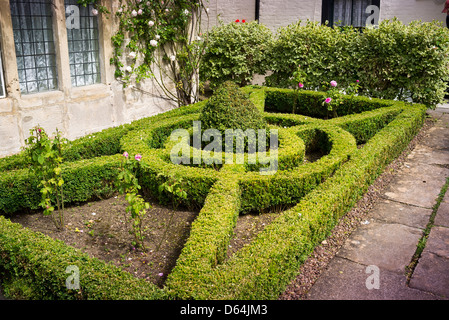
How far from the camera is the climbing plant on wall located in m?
8.09

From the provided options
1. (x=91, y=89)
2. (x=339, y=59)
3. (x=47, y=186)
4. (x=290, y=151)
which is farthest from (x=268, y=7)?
(x=47, y=186)

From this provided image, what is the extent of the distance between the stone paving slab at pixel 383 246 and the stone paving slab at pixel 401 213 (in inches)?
5.6

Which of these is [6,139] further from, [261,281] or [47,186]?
[261,281]

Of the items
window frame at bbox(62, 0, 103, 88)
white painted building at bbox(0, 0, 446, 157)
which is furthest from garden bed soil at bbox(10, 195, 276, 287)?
window frame at bbox(62, 0, 103, 88)

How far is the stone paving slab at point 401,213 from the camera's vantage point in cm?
498

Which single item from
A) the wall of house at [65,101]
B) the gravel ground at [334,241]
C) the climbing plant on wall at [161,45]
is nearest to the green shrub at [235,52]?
the climbing plant on wall at [161,45]

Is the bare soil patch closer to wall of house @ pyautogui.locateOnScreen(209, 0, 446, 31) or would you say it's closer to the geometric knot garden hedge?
the geometric knot garden hedge

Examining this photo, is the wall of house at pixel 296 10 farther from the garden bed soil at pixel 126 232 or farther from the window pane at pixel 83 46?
the garden bed soil at pixel 126 232

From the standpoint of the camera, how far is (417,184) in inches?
240

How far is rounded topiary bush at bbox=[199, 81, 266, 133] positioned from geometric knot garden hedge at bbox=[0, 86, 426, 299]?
59cm

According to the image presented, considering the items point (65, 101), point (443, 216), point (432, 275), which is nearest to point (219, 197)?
point (432, 275)

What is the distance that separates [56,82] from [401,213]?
18.9ft

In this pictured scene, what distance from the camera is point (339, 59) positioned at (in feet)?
32.2

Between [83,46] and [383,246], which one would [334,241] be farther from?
[83,46]
